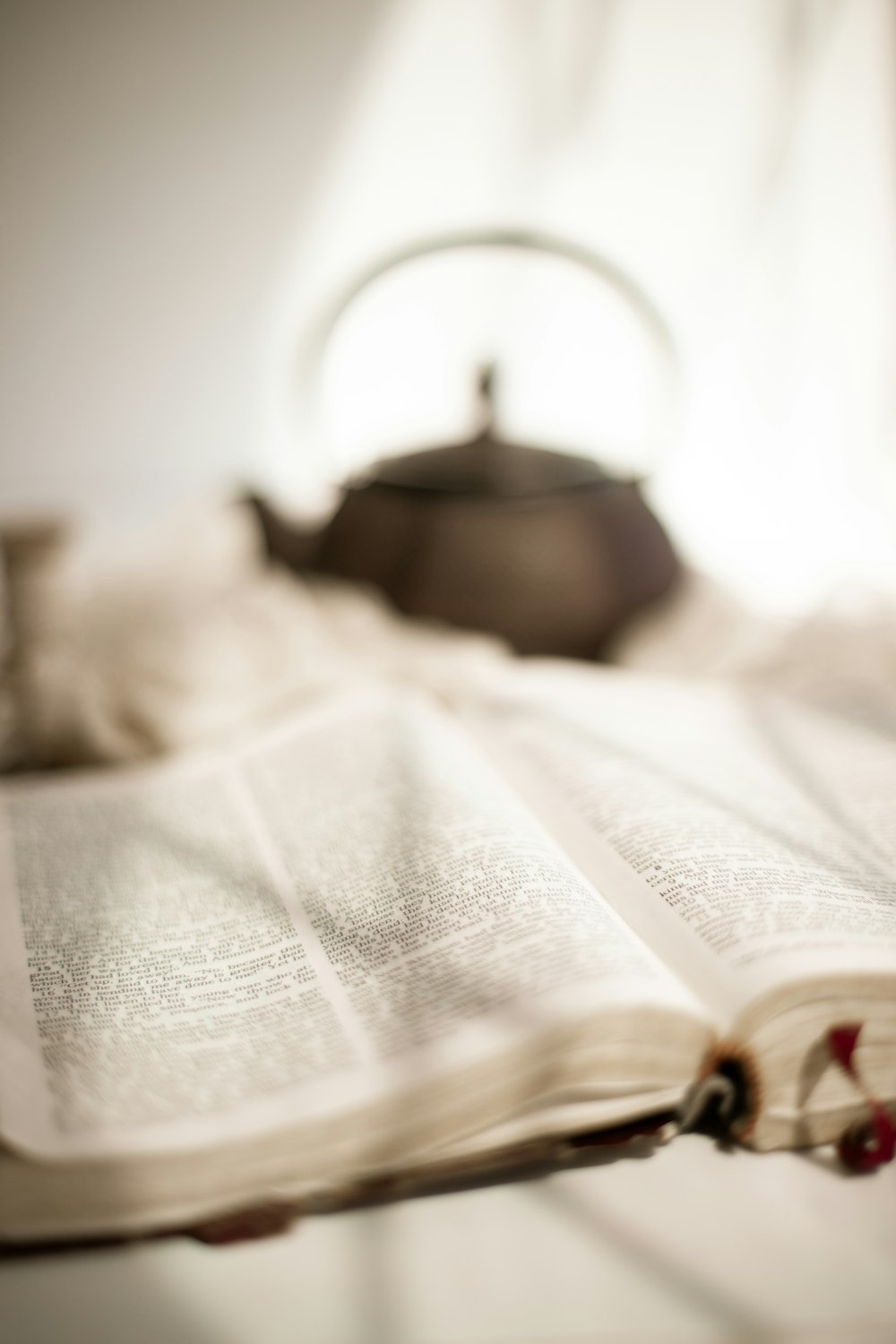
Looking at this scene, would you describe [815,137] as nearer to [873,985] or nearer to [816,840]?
[816,840]

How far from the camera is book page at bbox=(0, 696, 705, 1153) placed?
0.37m

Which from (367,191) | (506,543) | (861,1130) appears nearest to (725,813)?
(861,1130)

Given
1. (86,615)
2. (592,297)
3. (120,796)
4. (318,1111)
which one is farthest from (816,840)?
(592,297)

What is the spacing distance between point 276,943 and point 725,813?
249 millimetres

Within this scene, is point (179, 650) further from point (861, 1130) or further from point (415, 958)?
point (861, 1130)

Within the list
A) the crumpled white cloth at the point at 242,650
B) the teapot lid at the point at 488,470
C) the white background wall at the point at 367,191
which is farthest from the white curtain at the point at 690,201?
the teapot lid at the point at 488,470

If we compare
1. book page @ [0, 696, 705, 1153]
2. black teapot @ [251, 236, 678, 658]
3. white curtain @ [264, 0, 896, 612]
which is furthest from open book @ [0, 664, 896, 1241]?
white curtain @ [264, 0, 896, 612]

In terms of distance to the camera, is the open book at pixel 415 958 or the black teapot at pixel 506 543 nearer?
the open book at pixel 415 958

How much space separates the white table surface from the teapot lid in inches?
17.9

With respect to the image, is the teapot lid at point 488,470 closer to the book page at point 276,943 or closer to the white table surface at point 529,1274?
the book page at point 276,943

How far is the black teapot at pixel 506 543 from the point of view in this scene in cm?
73

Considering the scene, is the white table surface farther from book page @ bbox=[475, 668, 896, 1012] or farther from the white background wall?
the white background wall

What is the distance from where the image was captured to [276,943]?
452 millimetres

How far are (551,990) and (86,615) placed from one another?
607mm
